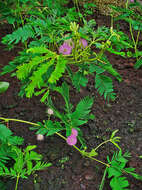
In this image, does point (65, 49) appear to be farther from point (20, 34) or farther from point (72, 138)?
point (72, 138)

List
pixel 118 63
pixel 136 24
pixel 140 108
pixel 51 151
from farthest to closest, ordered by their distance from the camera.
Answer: pixel 118 63 < pixel 136 24 < pixel 140 108 < pixel 51 151

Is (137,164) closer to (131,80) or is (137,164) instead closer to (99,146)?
(99,146)

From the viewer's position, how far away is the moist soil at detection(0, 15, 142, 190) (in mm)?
1096

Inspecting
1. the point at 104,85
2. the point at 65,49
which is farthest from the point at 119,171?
the point at 65,49

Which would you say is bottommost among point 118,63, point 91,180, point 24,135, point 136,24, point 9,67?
point 91,180

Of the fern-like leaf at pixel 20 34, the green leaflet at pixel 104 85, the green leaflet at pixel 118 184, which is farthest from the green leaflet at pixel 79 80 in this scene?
the green leaflet at pixel 118 184

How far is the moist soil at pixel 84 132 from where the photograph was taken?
1096 millimetres

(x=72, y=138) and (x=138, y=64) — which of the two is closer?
(x=72, y=138)

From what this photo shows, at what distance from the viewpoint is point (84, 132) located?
1286 mm

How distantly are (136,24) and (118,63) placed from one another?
1.02 ft

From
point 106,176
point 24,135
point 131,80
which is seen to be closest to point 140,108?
point 131,80

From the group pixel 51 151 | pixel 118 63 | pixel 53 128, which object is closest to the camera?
pixel 53 128

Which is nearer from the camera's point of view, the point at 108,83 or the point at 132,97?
the point at 108,83

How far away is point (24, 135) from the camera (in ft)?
4.12
